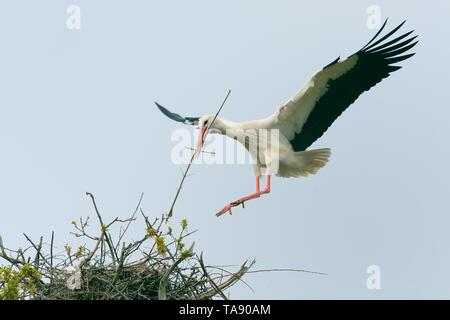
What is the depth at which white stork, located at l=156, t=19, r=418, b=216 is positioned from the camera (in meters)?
6.90

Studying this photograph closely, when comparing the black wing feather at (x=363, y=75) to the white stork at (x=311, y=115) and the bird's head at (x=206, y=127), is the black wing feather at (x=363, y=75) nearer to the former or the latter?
the white stork at (x=311, y=115)

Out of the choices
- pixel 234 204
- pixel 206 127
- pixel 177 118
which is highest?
pixel 177 118

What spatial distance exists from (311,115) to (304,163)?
38 cm

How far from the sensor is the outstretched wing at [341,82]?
688cm

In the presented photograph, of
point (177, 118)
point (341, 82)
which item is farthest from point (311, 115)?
point (177, 118)

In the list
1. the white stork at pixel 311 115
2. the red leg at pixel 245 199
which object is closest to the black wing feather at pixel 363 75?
the white stork at pixel 311 115

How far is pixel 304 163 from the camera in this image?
23.4 ft

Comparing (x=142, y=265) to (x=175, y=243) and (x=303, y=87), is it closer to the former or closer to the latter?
(x=175, y=243)

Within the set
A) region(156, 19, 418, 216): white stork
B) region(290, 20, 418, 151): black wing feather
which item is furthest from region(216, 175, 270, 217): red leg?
region(290, 20, 418, 151): black wing feather

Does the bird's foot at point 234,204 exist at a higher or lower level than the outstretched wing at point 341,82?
lower

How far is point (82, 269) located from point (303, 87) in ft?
8.01

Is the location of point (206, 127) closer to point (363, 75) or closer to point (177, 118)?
point (177, 118)

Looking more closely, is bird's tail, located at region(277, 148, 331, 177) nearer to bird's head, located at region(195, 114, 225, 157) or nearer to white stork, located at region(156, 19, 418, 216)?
white stork, located at region(156, 19, 418, 216)
